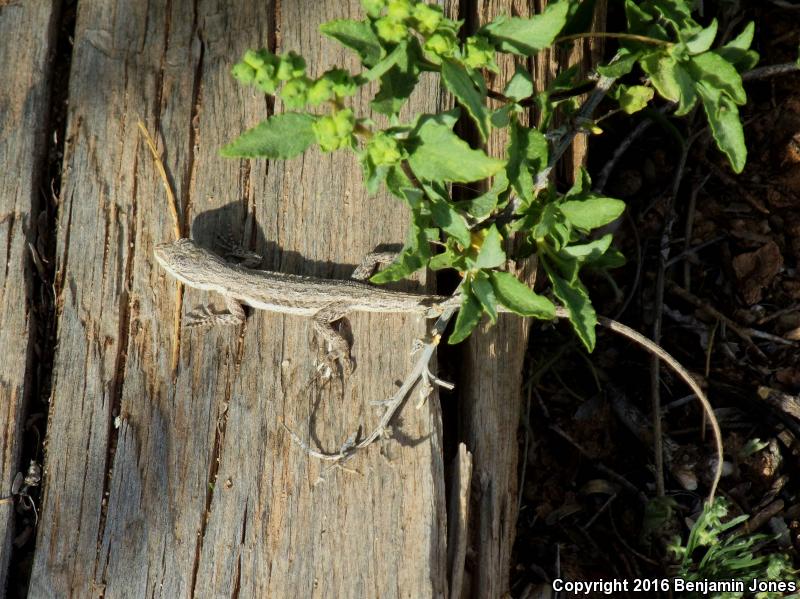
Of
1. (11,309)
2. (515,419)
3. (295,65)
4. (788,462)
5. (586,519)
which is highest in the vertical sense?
(295,65)

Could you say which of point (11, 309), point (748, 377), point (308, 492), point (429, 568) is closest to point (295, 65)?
point (308, 492)

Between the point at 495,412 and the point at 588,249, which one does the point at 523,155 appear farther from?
the point at 495,412

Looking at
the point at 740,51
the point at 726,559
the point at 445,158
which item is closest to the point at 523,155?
the point at 445,158

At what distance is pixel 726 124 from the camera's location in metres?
2.56

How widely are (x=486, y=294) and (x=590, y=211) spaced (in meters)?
0.50

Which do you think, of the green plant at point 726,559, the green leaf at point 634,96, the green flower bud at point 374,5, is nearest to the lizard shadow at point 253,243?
the green leaf at point 634,96

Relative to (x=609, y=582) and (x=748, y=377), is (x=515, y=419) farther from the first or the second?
(x=748, y=377)

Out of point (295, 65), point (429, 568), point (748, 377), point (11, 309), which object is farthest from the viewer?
point (748, 377)

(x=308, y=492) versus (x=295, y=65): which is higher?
(x=295, y=65)

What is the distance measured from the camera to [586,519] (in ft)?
13.4

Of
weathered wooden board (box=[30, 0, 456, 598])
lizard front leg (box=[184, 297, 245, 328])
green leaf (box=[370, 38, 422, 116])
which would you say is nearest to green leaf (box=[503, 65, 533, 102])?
green leaf (box=[370, 38, 422, 116])

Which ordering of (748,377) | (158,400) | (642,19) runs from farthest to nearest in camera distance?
(748,377) < (158,400) < (642,19)

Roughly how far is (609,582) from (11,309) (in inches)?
133

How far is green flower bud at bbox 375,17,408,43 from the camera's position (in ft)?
6.99
